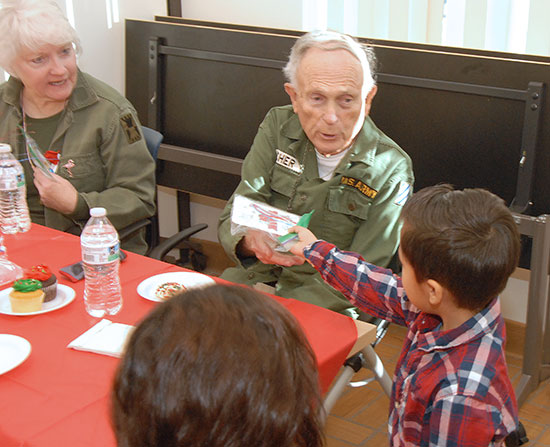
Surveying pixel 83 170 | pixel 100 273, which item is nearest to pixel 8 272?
pixel 100 273

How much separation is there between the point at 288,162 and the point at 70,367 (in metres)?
1.14

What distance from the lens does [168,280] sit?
2.01 meters

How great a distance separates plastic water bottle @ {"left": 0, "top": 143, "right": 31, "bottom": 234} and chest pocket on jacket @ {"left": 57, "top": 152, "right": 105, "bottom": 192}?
0.58 feet

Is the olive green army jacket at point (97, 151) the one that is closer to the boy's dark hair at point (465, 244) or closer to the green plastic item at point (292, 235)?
the green plastic item at point (292, 235)

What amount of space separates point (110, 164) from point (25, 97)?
1.51 feet

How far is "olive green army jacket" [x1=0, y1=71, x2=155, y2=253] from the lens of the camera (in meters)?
2.65

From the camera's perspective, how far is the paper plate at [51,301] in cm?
182

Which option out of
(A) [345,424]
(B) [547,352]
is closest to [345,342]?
(A) [345,424]

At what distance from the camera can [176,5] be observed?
4172 mm

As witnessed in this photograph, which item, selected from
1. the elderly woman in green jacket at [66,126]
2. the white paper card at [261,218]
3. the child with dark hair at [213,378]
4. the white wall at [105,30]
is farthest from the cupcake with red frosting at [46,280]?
the white wall at [105,30]

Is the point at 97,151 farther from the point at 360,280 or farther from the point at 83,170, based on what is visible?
the point at 360,280

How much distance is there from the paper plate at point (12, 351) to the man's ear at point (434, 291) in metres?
0.93

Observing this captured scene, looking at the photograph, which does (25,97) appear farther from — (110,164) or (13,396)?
(13,396)

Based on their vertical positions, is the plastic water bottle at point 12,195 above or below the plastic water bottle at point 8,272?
above
